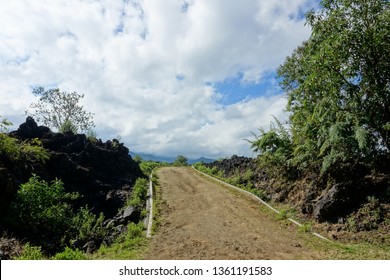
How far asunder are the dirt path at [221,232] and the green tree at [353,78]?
132 inches

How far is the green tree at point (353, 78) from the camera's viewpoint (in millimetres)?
11594

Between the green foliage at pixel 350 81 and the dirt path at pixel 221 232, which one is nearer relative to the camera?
the dirt path at pixel 221 232

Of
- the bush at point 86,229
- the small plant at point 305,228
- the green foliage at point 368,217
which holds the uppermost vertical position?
the green foliage at point 368,217

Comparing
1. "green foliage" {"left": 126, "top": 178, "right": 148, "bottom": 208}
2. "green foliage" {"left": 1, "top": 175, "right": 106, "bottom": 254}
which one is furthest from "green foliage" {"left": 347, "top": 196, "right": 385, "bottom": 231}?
"green foliage" {"left": 126, "top": 178, "right": 148, "bottom": 208}

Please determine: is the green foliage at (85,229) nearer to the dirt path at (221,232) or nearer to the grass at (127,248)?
the grass at (127,248)

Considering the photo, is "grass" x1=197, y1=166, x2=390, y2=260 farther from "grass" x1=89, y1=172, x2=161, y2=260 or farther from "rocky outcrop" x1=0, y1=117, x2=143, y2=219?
"rocky outcrop" x1=0, y1=117, x2=143, y2=219

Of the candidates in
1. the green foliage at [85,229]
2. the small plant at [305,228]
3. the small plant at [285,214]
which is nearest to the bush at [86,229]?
the green foliage at [85,229]

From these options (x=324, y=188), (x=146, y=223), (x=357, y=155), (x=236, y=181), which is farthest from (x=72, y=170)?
(x=357, y=155)

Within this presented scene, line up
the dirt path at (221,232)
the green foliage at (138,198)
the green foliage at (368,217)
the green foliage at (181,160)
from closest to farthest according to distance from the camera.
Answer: the dirt path at (221,232) → the green foliage at (368,217) → the green foliage at (138,198) → the green foliage at (181,160)

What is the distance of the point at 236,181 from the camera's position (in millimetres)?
20766

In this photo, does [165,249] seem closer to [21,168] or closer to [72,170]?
[21,168]

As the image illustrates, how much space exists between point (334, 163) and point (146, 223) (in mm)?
7794

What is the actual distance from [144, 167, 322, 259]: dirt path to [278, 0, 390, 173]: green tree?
11.0 ft

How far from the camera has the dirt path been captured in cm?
933
